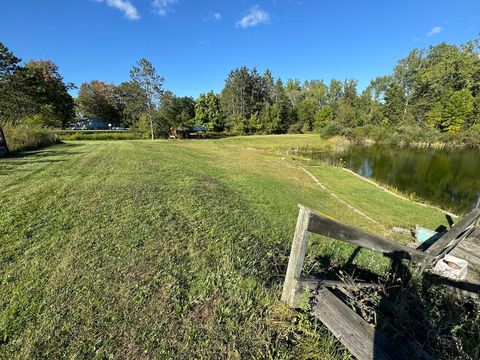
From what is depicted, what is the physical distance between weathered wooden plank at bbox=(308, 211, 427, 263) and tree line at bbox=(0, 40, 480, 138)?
33.2m

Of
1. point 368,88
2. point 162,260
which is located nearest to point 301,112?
point 368,88

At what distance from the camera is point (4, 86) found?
2922 centimetres

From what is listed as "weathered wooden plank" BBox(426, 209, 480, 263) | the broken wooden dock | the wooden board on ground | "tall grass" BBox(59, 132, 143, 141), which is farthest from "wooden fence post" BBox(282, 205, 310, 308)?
Result: "tall grass" BBox(59, 132, 143, 141)

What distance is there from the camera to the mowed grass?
2.04 m

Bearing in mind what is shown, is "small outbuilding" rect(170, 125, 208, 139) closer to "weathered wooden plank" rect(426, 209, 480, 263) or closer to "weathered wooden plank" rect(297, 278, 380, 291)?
"weathered wooden plank" rect(426, 209, 480, 263)

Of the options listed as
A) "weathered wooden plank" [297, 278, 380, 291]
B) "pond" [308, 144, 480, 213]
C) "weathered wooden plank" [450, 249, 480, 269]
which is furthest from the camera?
"pond" [308, 144, 480, 213]

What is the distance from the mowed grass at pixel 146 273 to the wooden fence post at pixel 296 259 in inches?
5.7

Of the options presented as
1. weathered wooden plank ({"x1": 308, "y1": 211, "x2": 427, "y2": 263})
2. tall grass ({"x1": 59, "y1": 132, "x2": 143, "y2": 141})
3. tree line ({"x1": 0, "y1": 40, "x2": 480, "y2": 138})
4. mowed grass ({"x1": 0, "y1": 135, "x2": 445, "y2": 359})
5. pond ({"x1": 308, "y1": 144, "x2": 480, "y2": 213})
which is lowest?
pond ({"x1": 308, "y1": 144, "x2": 480, "y2": 213})

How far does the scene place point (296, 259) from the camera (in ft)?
7.60

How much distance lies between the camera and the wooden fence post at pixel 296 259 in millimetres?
2211

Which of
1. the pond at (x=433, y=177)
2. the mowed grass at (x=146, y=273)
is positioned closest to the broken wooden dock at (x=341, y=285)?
the mowed grass at (x=146, y=273)

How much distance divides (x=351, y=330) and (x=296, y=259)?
0.71 m

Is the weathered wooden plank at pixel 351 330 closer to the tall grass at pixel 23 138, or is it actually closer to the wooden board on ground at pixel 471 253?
the wooden board on ground at pixel 471 253

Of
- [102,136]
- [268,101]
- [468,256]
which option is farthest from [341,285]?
[268,101]
